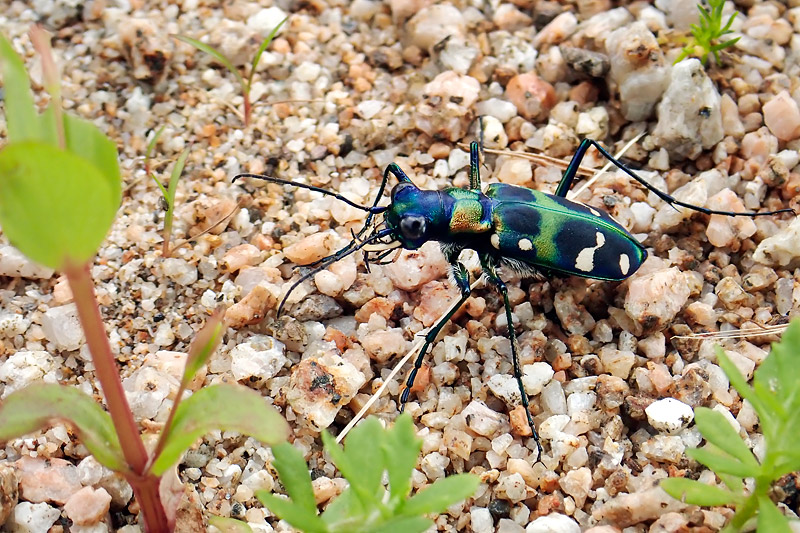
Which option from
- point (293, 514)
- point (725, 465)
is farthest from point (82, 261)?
point (725, 465)

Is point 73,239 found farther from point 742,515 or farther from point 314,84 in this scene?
point 314,84

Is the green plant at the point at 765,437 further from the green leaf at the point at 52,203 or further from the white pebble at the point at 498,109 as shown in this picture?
the white pebble at the point at 498,109

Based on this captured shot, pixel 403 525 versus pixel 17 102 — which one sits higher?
pixel 17 102

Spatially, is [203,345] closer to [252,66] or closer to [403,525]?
[403,525]

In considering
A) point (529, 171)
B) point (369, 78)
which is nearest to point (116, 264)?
point (369, 78)

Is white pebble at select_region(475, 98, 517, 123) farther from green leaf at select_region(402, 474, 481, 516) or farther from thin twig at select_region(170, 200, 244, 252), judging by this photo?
green leaf at select_region(402, 474, 481, 516)

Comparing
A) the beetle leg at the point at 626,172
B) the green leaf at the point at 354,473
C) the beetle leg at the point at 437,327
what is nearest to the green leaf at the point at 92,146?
the green leaf at the point at 354,473
